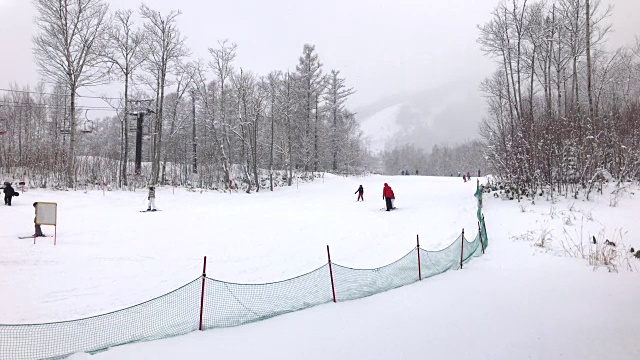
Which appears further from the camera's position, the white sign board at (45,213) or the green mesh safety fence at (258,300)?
the white sign board at (45,213)

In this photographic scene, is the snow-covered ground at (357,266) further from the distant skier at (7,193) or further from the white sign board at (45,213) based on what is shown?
the distant skier at (7,193)

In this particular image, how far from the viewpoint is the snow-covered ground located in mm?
4781

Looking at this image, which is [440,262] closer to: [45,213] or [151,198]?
[45,213]

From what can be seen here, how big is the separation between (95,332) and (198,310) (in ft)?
5.11

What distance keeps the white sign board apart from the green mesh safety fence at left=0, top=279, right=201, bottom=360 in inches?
262

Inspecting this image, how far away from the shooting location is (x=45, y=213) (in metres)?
11.0

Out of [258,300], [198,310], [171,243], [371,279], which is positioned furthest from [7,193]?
[371,279]

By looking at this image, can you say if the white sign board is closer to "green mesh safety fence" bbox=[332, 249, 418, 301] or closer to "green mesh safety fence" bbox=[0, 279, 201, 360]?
"green mesh safety fence" bbox=[0, 279, 201, 360]

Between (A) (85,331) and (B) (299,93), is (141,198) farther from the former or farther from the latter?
(B) (299,93)

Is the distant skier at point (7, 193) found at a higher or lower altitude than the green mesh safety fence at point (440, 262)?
higher

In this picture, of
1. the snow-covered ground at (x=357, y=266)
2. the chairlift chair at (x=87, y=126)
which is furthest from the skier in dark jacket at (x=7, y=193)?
the chairlift chair at (x=87, y=126)

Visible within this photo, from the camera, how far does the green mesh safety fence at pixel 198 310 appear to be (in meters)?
4.83

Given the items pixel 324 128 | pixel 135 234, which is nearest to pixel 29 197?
pixel 135 234

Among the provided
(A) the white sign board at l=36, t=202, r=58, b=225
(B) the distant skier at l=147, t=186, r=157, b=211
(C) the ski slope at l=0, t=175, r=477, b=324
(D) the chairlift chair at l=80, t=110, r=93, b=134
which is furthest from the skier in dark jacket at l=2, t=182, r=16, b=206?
(D) the chairlift chair at l=80, t=110, r=93, b=134
